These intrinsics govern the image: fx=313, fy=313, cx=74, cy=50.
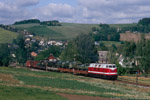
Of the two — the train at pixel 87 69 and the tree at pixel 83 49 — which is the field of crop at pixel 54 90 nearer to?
the train at pixel 87 69

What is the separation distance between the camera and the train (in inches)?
2498

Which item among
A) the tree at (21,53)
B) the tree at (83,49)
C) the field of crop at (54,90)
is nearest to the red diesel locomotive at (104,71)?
the field of crop at (54,90)

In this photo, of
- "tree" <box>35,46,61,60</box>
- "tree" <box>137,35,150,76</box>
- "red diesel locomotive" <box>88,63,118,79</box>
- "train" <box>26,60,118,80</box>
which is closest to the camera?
"red diesel locomotive" <box>88,63,118,79</box>

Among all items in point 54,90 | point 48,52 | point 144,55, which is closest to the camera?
point 54,90

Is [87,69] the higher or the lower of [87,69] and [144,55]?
the lower

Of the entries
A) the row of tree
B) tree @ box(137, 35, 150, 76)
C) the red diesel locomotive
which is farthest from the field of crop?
tree @ box(137, 35, 150, 76)

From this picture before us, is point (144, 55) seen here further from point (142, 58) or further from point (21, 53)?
point (21, 53)

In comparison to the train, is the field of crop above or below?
above

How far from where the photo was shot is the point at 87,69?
245ft

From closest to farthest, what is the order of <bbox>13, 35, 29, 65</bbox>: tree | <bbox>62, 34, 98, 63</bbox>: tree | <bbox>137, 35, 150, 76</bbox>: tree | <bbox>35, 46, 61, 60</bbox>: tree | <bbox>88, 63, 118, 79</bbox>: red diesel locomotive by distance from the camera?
<bbox>88, 63, 118, 79</bbox>: red diesel locomotive < <bbox>137, 35, 150, 76</bbox>: tree < <bbox>62, 34, 98, 63</bbox>: tree < <bbox>13, 35, 29, 65</bbox>: tree < <bbox>35, 46, 61, 60</bbox>: tree

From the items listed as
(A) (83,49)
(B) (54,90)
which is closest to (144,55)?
(A) (83,49)

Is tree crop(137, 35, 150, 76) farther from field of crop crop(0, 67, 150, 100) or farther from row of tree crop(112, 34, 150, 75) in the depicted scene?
field of crop crop(0, 67, 150, 100)

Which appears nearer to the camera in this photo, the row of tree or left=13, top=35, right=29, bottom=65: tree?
the row of tree

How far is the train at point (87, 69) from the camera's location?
63459 millimetres
